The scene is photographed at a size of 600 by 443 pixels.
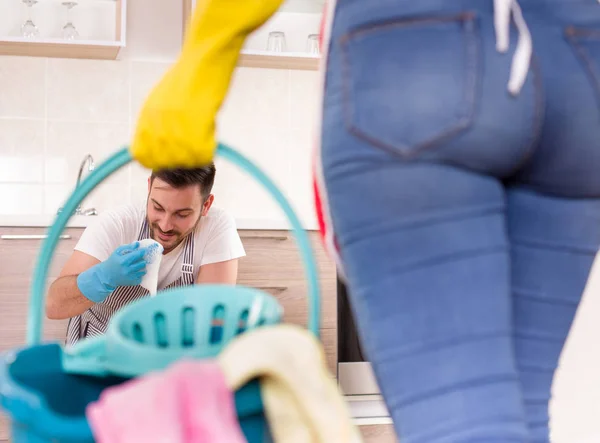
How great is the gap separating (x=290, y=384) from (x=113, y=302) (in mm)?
1568

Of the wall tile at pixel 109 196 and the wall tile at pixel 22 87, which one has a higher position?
the wall tile at pixel 22 87

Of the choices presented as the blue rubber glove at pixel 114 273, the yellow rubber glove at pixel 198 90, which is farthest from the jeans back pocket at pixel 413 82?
A: the blue rubber glove at pixel 114 273

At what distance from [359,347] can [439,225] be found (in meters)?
2.03

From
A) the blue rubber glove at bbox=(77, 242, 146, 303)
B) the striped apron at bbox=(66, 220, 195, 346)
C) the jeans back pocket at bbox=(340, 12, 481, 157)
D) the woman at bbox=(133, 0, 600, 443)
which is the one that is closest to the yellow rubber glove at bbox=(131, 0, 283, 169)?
the woman at bbox=(133, 0, 600, 443)

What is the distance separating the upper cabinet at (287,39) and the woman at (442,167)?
7.62 feet

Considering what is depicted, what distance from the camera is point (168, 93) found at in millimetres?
674

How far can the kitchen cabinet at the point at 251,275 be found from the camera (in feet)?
7.73

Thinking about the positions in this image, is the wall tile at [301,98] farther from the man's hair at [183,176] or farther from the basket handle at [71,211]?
the basket handle at [71,211]

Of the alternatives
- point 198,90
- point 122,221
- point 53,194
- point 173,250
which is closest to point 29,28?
point 53,194

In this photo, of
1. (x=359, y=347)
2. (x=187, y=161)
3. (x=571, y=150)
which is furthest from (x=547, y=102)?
(x=359, y=347)

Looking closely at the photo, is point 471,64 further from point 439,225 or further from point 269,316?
point 269,316

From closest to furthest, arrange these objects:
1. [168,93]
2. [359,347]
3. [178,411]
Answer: [178,411] → [168,93] → [359,347]

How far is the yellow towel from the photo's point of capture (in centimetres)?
58

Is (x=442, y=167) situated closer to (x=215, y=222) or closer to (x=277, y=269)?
(x=215, y=222)
